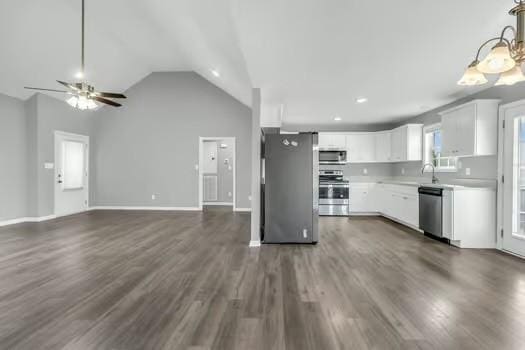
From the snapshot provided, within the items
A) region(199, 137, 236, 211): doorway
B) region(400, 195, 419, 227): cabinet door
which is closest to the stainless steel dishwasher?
region(400, 195, 419, 227): cabinet door

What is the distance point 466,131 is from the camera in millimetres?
4254

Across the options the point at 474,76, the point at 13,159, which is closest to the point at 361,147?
the point at 474,76

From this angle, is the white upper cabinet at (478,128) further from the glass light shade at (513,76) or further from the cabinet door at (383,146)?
the glass light shade at (513,76)

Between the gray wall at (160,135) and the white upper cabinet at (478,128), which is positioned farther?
the gray wall at (160,135)

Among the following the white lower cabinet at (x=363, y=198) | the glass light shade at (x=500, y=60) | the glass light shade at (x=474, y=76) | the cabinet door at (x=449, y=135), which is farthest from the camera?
the white lower cabinet at (x=363, y=198)

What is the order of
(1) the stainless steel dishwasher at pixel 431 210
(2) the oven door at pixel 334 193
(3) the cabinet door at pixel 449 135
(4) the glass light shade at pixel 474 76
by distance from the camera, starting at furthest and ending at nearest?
(2) the oven door at pixel 334 193 < (3) the cabinet door at pixel 449 135 < (1) the stainless steel dishwasher at pixel 431 210 < (4) the glass light shade at pixel 474 76

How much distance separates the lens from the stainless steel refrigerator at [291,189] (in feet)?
14.5

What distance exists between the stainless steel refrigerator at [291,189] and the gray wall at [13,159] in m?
5.68

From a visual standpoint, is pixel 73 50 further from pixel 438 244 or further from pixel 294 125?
pixel 438 244

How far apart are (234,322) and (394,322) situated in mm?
1226

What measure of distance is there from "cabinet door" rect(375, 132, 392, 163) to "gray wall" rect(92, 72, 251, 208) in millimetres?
3693

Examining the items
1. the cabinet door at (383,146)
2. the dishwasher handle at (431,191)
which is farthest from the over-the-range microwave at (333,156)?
the dishwasher handle at (431,191)

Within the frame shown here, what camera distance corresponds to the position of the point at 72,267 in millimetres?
3256

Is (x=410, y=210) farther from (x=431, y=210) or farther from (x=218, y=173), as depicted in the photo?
(x=218, y=173)
